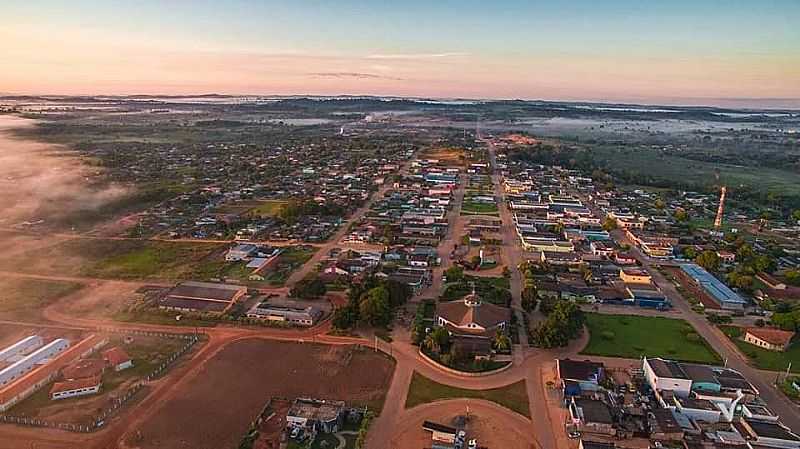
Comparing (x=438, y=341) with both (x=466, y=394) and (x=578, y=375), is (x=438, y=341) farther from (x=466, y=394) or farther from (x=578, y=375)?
(x=578, y=375)

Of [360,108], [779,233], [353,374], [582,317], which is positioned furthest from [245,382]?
[360,108]

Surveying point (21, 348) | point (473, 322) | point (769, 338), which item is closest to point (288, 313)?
point (473, 322)

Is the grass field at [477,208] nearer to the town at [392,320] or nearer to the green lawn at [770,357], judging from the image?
the town at [392,320]

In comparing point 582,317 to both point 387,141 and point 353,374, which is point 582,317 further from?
point 387,141

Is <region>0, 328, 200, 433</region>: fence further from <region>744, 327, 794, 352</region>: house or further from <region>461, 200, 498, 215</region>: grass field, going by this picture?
<region>461, 200, 498, 215</region>: grass field

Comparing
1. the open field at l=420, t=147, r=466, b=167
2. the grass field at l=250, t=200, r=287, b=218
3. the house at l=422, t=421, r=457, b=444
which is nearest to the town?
the house at l=422, t=421, r=457, b=444

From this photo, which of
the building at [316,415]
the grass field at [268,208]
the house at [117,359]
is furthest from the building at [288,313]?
the grass field at [268,208]
